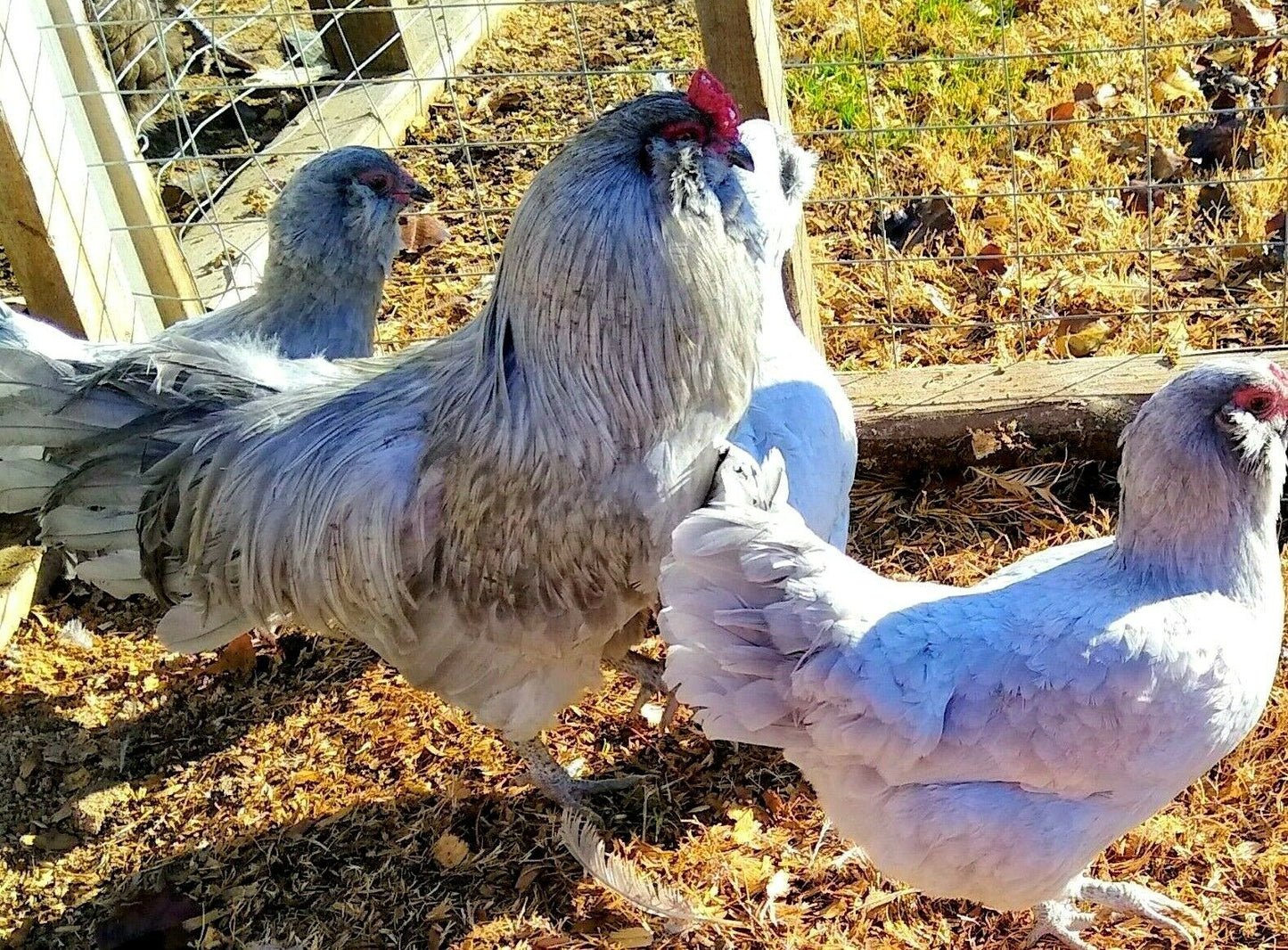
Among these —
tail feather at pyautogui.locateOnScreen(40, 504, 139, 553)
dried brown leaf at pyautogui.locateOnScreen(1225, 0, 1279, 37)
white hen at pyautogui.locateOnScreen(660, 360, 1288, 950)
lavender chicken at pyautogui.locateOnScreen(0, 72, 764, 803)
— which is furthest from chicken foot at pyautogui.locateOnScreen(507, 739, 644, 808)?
dried brown leaf at pyautogui.locateOnScreen(1225, 0, 1279, 37)

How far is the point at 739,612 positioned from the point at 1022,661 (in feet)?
1.98

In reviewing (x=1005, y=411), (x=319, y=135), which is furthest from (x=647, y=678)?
(x=319, y=135)

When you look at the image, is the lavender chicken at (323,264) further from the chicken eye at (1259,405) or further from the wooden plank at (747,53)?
the chicken eye at (1259,405)

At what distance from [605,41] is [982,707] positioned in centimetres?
546

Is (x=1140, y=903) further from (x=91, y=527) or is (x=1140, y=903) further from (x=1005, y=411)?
(x=91, y=527)

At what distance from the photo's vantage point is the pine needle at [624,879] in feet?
10.1

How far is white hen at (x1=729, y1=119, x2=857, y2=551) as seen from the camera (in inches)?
118

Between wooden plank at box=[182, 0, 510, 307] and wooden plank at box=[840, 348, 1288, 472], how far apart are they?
2.11 meters

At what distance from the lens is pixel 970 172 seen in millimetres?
5293

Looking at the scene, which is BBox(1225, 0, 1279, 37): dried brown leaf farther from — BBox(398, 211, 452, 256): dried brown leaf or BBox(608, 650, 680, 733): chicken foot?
BBox(608, 650, 680, 733): chicken foot

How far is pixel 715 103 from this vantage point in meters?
2.59

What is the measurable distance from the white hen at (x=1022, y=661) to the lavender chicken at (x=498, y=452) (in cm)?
31

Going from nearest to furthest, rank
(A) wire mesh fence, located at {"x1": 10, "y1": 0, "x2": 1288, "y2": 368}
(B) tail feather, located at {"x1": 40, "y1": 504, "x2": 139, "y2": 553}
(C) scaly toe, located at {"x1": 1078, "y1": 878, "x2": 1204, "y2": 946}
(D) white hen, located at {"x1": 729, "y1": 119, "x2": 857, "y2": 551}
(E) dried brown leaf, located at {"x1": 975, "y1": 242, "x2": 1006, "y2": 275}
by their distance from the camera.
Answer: (C) scaly toe, located at {"x1": 1078, "y1": 878, "x2": 1204, "y2": 946}
(D) white hen, located at {"x1": 729, "y1": 119, "x2": 857, "y2": 551}
(B) tail feather, located at {"x1": 40, "y1": 504, "x2": 139, "y2": 553}
(A) wire mesh fence, located at {"x1": 10, "y1": 0, "x2": 1288, "y2": 368}
(E) dried brown leaf, located at {"x1": 975, "y1": 242, "x2": 1006, "y2": 275}

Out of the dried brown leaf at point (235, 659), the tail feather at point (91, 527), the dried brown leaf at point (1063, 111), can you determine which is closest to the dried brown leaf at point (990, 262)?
the dried brown leaf at point (1063, 111)
